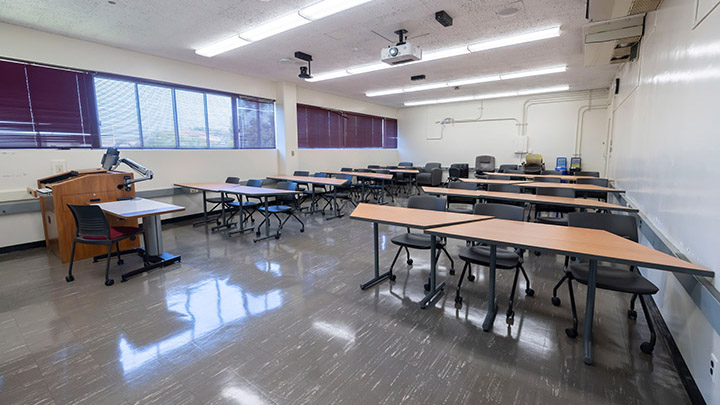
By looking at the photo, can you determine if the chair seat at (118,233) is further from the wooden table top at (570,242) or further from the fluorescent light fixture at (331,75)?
the fluorescent light fixture at (331,75)

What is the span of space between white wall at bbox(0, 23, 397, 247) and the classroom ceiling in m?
0.23

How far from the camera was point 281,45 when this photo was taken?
16.8 feet

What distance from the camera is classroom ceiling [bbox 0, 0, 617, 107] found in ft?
12.3

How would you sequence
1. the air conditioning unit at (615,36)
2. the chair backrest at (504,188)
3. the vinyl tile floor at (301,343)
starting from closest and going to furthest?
the vinyl tile floor at (301,343), the air conditioning unit at (615,36), the chair backrest at (504,188)

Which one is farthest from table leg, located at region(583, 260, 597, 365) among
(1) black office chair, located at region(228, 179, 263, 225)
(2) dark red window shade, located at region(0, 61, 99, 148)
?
(2) dark red window shade, located at region(0, 61, 99, 148)

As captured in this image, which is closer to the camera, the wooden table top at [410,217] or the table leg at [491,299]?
the table leg at [491,299]

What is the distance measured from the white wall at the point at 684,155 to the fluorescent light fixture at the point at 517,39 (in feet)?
3.60

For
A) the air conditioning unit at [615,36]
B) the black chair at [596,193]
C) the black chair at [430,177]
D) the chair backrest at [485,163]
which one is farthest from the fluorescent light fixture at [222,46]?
the chair backrest at [485,163]

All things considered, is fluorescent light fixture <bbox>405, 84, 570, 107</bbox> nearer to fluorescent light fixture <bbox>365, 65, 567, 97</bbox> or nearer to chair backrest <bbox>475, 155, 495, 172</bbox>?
chair backrest <bbox>475, 155, 495, 172</bbox>

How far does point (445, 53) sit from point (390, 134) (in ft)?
23.6

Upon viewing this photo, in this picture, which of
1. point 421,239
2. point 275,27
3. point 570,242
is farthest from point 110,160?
point 570,242

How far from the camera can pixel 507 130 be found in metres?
10.6

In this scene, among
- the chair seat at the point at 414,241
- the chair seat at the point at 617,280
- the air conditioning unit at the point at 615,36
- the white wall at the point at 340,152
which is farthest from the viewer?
the white wall at the point at 340,152

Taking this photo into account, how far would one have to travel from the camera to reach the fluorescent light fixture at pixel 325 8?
11.5 ft
